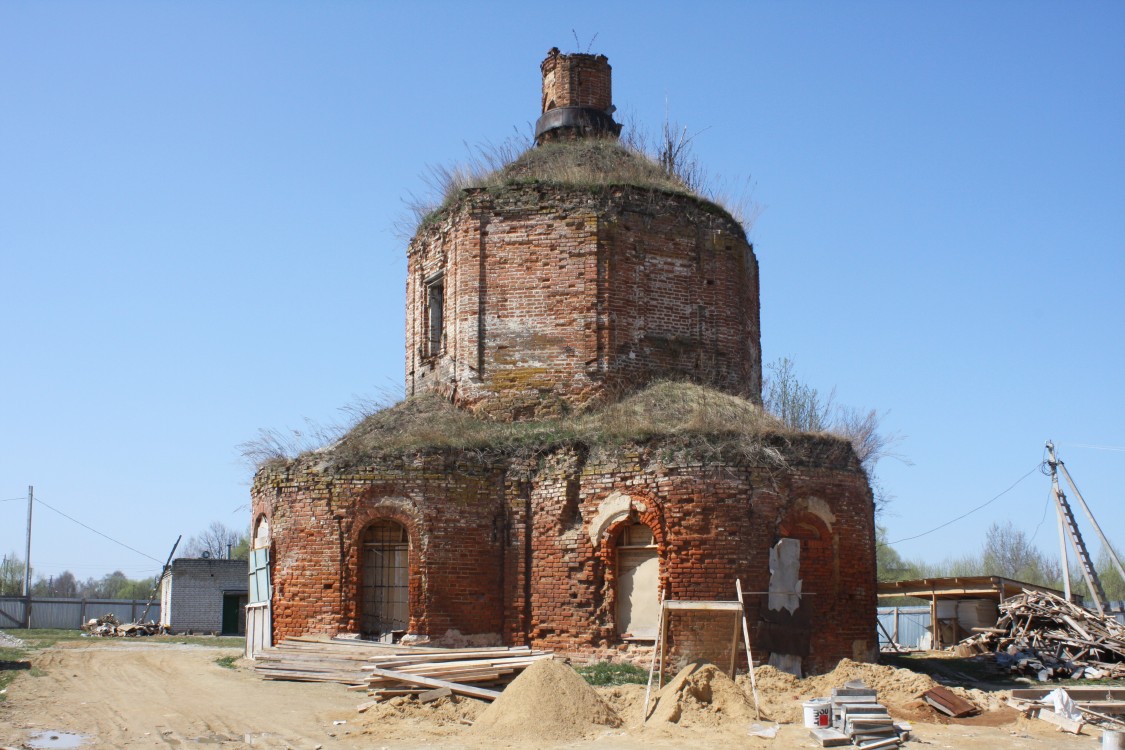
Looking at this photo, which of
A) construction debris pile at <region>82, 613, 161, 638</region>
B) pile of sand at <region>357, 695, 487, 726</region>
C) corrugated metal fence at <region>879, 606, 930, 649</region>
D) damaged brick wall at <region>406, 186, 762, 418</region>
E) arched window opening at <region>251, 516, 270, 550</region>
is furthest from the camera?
construction debris pile at <region>82, 613, 161, 638</region>

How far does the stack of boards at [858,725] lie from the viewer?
11.5 meters

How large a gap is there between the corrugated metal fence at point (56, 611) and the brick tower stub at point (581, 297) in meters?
26.4

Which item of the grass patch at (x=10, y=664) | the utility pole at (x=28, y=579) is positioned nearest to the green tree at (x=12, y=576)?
the utility pole at (x=28, y=579)

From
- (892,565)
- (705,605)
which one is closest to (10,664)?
(705,605)

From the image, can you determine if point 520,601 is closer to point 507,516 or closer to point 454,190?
point 507,516

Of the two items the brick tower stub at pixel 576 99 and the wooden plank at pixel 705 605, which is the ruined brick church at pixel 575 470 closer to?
the wooden plank at pixel 705 605

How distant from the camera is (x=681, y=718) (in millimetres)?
12234

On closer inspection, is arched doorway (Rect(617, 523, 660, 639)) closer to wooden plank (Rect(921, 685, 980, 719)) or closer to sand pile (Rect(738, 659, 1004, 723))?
sand pile (Rect(738, 659, 1004, 723))

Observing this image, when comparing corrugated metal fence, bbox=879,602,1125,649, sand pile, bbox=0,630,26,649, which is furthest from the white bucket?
sand pile, bbox=0,630,26,649

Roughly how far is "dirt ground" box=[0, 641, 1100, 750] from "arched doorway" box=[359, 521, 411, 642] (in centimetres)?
186

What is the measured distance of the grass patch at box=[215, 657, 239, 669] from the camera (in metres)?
18.3

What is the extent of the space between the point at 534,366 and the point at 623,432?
2.85 metres

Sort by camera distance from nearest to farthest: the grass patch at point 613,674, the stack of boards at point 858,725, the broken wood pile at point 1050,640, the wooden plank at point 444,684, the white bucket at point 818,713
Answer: the stack of boards at point 858,725 < the white bucket at point 818,713 < the wooden plank at point 444,684 < the grass patch at point 613,674 < the broken wood pile at point 1050,640

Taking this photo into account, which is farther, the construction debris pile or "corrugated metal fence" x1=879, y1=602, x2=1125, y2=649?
the construction debris pile
